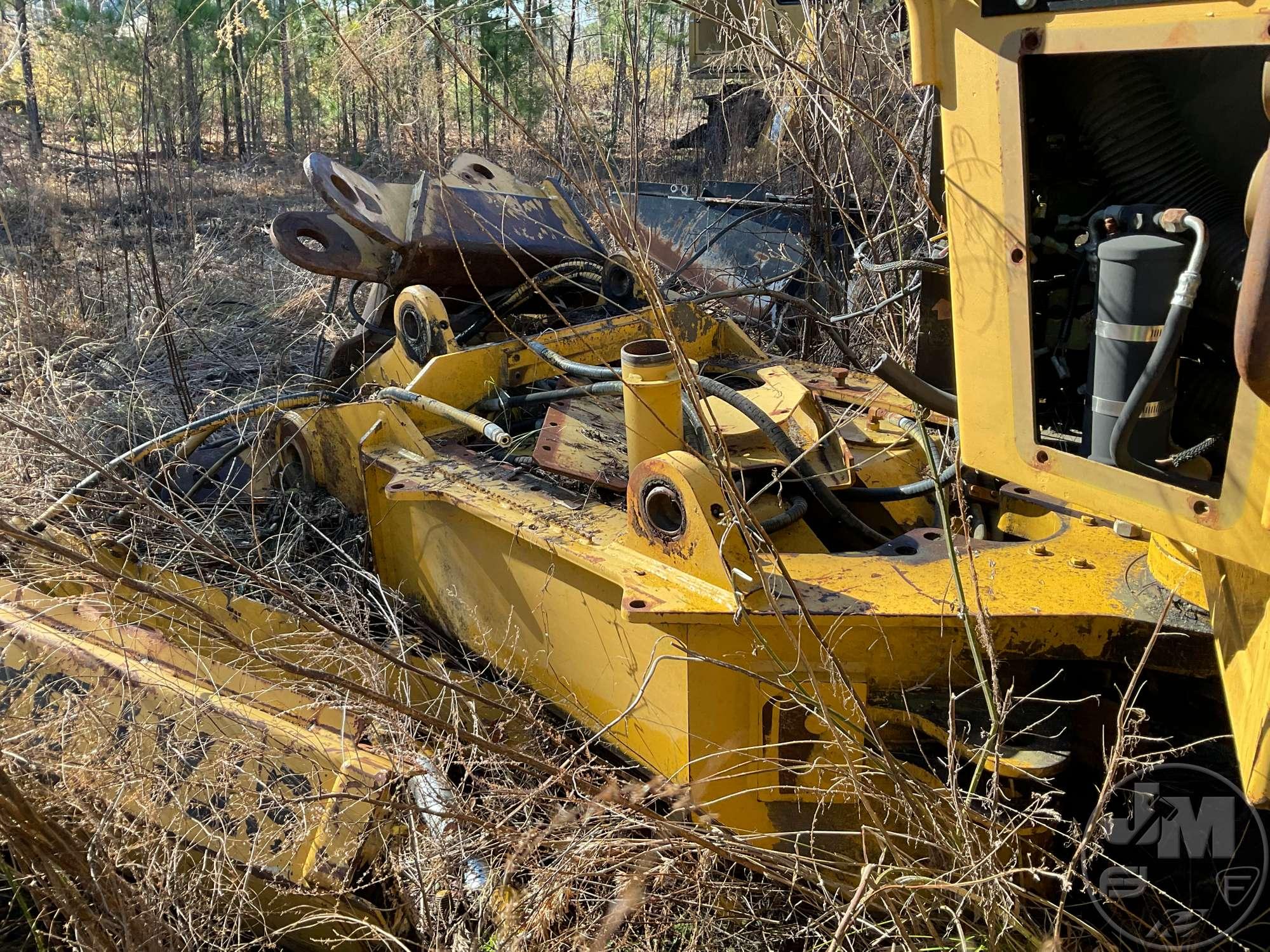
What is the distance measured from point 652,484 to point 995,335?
3.00ft

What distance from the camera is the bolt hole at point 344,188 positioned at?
3994 millimetres

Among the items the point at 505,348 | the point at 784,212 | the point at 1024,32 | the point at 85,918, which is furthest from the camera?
the point at 784,212

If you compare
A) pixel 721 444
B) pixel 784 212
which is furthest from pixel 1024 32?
pixel 784 212

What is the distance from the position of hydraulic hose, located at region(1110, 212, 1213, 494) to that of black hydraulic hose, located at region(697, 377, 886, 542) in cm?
104

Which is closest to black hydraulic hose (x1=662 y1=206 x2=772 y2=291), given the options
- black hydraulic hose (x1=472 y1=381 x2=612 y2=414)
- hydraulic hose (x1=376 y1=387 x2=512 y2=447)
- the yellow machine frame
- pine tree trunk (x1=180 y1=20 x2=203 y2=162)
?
black hydraulic hose (x1=472 y1=381 x2=612 y2=414)

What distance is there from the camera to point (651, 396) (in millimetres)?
2465

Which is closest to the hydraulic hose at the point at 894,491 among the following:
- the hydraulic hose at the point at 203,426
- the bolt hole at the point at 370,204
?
the hydraulic hose at the point at 203,426

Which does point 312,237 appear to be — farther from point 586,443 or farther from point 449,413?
point 586,443

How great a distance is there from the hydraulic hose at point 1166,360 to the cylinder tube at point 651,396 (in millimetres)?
1015

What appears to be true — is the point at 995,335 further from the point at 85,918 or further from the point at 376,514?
the point at 376,514

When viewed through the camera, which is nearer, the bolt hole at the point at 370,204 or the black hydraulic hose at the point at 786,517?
the black hydraulic hose at the point at 786,517

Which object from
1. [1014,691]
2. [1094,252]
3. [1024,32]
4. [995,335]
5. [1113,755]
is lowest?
[1014,691]

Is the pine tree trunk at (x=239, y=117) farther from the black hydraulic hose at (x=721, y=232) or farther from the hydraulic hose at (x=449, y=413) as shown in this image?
the hydraulic hose at (x=449, y=413)

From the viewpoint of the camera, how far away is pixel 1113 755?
1621 mm
